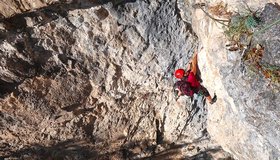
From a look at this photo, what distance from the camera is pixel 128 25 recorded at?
7.13 m

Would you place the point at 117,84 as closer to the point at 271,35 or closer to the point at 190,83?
the point at 190,83

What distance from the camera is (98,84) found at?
812 centimetres

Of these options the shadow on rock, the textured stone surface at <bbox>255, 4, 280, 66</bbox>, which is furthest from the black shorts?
the shadow on rock

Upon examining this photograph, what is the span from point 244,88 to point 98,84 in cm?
344

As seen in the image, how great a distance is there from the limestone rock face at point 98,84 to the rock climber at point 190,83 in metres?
0.24

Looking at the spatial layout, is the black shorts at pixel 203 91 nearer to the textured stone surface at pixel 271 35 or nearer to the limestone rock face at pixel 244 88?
the limestone rock face at pixel 244 88

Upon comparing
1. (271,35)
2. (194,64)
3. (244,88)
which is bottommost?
(244,88)

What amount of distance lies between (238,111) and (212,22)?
1994mm

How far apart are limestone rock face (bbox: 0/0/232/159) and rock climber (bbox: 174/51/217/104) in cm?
24

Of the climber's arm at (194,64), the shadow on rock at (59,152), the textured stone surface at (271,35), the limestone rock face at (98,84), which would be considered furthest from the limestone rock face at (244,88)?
the shadow on rock at (59,152)

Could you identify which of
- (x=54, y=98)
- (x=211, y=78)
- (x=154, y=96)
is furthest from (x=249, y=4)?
(x=54, y=98)

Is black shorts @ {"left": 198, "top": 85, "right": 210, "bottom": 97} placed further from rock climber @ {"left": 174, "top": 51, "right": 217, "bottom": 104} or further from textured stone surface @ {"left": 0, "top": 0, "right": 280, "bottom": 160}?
textured stone surface @ {"left": 0, "top": 0, "right": 280, "bottom": 160}

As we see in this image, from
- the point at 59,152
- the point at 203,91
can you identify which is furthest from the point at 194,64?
the point at 59,152

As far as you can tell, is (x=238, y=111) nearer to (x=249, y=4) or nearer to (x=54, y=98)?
(x=249, y=4)
